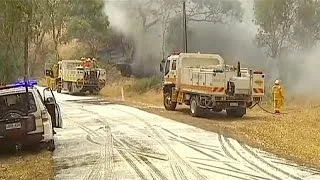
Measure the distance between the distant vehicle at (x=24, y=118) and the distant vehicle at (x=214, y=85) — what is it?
784cm

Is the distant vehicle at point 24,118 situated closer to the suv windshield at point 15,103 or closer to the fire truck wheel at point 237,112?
the suv windshield at point 15,103

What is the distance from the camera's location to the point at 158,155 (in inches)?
460

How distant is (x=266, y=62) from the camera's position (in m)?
39.8

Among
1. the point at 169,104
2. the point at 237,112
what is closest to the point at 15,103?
the point at 237,112

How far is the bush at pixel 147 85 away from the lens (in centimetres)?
3975

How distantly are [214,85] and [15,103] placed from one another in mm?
8310

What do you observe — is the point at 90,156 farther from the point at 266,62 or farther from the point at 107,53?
the point at 107,53

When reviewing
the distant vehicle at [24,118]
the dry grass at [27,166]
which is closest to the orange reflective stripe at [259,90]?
the distant vehicle at [24,118]

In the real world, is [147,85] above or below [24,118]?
below

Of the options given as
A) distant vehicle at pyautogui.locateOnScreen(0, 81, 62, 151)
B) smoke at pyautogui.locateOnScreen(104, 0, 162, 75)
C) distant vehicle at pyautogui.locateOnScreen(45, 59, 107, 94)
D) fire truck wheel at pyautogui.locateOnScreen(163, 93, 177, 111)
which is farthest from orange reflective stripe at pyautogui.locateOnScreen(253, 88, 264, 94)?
smoke at pyautogui.locateOnScreen(104, 0, 162, 75)

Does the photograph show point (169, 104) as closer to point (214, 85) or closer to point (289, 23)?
point (214, 85)

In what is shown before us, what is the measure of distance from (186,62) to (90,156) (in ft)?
36.5

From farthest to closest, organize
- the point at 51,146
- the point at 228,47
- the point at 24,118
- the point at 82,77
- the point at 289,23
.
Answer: the point at 228,47
the point at 289,23
the point at 82,77
the point at 51,146
the point at 24,118

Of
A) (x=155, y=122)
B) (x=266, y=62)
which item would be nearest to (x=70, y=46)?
(x=266, y=62)
